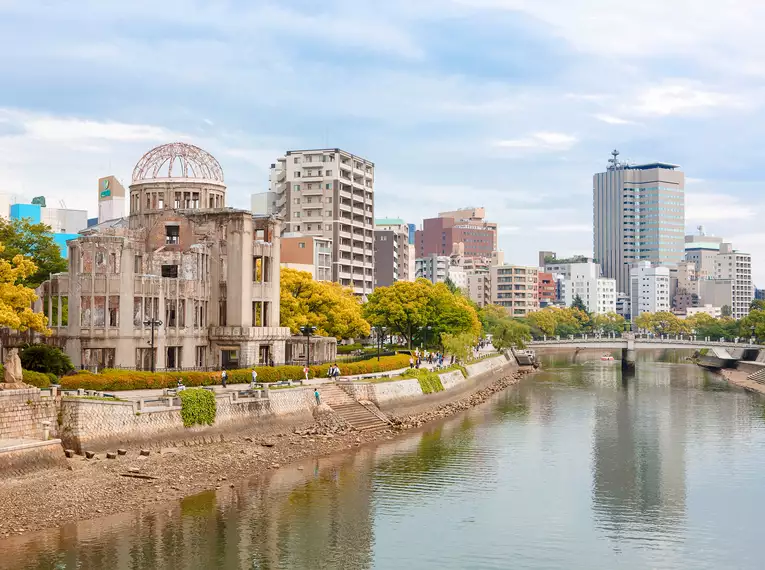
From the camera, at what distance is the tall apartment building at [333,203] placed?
170 metres

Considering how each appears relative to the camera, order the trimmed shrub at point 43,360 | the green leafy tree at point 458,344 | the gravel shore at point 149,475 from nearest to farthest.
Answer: the gravel shore at point 149,475 < the trimmed shrub at point 43,360 < the green leafy tree at point 458,344

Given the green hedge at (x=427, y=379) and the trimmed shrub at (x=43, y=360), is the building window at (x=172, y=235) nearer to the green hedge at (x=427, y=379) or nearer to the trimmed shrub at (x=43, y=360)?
the trimmed shrub at (x=43, y=360)

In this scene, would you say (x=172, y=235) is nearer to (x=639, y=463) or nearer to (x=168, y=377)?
(x=168, y=377)

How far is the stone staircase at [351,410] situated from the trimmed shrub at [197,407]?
1377 cm

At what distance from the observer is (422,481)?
59.5m

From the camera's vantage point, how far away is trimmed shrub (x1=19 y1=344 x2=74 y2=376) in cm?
6244

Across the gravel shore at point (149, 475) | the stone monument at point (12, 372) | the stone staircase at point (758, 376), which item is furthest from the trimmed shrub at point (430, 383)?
the stone staircase at point (758, 376)

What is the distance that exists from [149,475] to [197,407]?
29.5ft

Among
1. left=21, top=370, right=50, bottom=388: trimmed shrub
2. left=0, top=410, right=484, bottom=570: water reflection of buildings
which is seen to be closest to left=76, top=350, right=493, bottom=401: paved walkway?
left=21, top=370, right=50, bottom=388: trimmed shrub

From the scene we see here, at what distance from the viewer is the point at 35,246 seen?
88.6m

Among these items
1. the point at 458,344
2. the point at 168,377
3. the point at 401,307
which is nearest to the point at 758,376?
the point at 458,344

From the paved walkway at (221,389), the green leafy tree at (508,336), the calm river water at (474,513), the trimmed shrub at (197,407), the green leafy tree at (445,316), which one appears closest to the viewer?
the calm river water at (474,513)

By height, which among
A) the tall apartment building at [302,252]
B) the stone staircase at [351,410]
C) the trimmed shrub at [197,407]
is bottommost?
the stone staircase at [351,410]

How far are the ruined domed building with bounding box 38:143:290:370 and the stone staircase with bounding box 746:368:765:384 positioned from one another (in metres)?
79.7
